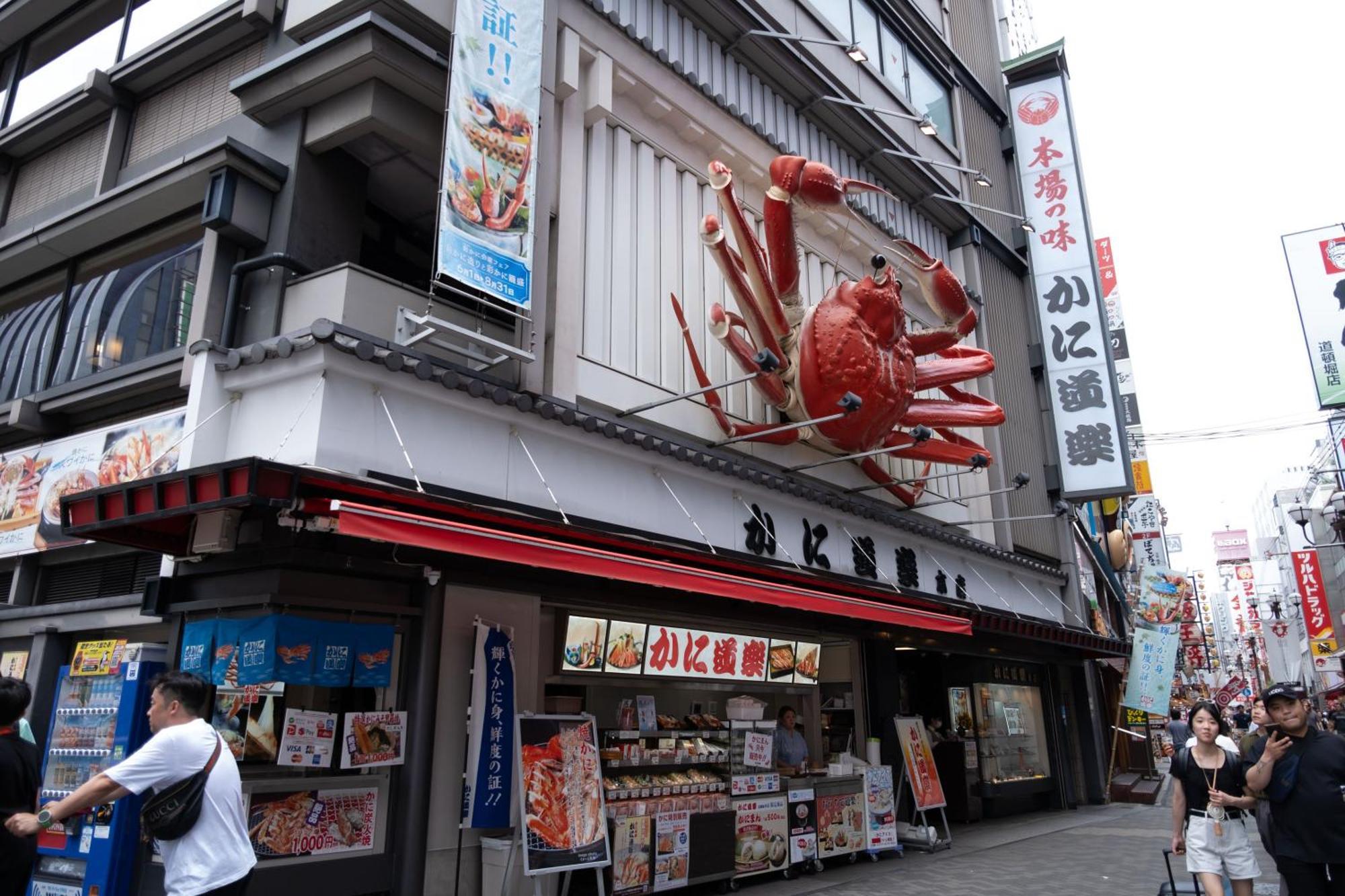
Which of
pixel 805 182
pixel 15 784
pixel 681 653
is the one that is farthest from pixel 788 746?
pixel 15 784

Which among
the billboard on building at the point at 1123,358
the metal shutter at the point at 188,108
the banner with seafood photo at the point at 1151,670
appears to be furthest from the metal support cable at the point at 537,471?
the billboard on building at the point at 1123,358

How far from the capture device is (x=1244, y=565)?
83.2 metres

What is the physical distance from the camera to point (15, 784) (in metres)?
4.26

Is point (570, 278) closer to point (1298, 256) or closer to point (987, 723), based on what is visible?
point (987, 723)

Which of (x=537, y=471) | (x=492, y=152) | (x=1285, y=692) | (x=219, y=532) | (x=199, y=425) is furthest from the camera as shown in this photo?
(x=537, y=471)

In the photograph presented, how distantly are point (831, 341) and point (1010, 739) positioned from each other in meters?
10.1

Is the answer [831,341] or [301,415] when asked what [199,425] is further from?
[831,341]

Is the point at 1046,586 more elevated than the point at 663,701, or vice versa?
the point at 1046,586

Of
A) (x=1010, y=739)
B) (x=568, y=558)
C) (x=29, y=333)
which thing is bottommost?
(x=1010, y=739)

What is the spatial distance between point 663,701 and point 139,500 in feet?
22.7

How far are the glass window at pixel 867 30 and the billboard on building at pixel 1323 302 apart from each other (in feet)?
35.2

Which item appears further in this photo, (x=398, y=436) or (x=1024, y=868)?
(x=1024, y=868)

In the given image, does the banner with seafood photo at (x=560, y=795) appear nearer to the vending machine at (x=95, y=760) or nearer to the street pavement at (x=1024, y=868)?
the street pavement at (x=1024, y=868)

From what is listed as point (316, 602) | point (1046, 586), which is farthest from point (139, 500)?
point (1046, 586)
